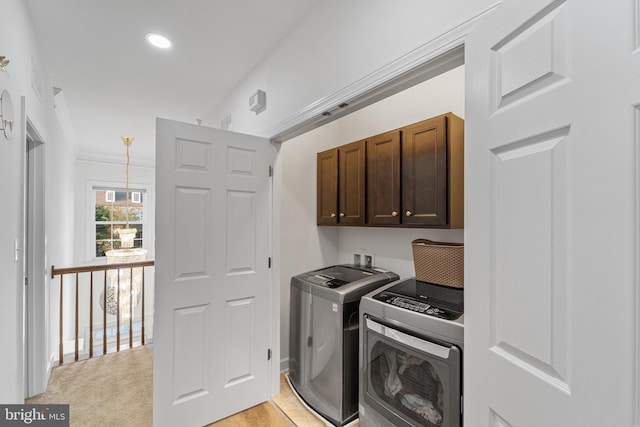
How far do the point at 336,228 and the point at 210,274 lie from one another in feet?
4.87

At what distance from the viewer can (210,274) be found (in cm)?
204

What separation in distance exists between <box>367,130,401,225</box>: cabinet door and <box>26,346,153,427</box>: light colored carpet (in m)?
2.22

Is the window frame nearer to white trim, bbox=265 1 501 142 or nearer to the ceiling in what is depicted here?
the ceiling

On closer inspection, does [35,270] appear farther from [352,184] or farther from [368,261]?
[368,261]

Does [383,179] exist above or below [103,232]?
above

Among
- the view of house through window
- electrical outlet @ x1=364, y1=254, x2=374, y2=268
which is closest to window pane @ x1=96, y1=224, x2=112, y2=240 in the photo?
the view of house through window

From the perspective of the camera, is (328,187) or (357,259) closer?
(328,187)

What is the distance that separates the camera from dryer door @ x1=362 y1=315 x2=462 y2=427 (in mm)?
1406

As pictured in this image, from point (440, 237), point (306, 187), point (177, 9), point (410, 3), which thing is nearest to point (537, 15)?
point (410, 3)

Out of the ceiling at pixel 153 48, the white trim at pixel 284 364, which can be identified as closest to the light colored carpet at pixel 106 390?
the white trim at pixel 284 364

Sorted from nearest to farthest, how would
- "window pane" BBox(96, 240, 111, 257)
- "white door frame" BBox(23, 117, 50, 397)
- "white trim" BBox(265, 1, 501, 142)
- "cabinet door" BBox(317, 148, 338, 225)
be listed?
"white trim" BBox(265, 1, 501, 142)
"white door frame" BBox(23, 117, 50, 397)
"cabinet door" BBox(317, 148, 338, 225)
"window pane" BBox(96, 240, 111, 257)

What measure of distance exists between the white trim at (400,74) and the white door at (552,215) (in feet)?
0.66

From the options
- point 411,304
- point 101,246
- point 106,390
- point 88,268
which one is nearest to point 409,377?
point 411,304

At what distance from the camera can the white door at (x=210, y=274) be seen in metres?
1.87
